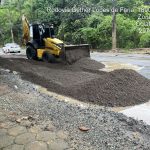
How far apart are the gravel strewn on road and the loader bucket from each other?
31.1 feet

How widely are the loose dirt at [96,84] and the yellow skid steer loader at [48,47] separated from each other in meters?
2.24

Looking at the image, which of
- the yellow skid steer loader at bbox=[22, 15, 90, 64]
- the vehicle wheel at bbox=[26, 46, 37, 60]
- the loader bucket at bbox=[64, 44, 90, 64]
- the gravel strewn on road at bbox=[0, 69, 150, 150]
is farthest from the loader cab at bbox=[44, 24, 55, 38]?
the gravel strewn on road at bbox=[0, 69, 150, 150]

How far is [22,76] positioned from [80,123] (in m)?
8.59

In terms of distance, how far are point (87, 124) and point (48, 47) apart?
13.5 m

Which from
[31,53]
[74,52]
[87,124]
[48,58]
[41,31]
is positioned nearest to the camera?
[87,124]

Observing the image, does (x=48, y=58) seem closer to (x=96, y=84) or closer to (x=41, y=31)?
(x=41, y=31)

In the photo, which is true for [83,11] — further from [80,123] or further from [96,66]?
[80,123]

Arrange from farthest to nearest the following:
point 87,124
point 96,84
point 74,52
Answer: point 74,52 < point 96,84 < point 87,124

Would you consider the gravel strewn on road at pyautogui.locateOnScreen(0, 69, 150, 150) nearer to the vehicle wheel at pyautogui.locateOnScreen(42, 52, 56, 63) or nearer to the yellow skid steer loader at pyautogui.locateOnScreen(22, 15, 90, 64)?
the yellow skid steer loader at pyautogui.locateOnScreen(22, 15, 90, 64)

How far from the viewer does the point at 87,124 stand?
312 inches

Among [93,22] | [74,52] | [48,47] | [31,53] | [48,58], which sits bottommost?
[48,58]

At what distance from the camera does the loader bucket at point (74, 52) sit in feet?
64.9

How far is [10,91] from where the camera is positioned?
11039 mm

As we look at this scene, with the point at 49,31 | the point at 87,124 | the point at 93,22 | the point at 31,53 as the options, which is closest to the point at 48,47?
the point at 49,31
